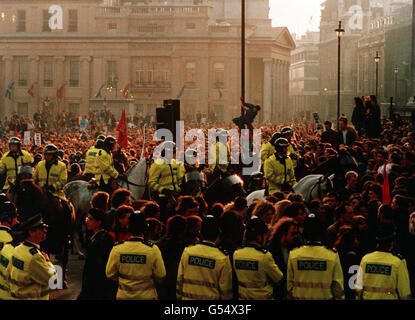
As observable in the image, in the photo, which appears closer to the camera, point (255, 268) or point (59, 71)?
point (255, 268)

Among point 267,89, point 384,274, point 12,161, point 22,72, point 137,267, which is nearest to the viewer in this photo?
point 384,274

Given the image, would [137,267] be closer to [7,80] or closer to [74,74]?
[74,74]

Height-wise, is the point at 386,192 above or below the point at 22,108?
below

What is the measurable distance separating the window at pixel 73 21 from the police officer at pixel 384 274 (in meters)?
78.2

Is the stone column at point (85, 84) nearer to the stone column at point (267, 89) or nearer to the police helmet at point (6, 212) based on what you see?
the stone column at point (267, 89)

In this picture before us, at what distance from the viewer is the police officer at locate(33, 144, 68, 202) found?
14711mm

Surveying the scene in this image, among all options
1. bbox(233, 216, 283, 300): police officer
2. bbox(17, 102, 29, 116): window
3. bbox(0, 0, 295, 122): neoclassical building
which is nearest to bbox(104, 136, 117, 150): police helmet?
bbox(233, 216, 283, 300): police officer

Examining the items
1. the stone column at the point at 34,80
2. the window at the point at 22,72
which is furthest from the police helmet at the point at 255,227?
the window at the point at 22,72

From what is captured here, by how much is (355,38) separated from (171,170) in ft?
327

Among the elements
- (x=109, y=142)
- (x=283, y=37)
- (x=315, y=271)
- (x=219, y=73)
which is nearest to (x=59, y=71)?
(x=219, y=73)

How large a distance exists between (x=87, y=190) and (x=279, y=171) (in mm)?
4156

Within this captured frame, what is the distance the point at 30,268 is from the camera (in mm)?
8031

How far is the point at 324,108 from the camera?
123625 mm

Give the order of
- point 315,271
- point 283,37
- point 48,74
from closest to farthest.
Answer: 1. point 315,271
2. point 48,74
3. point 283,37
